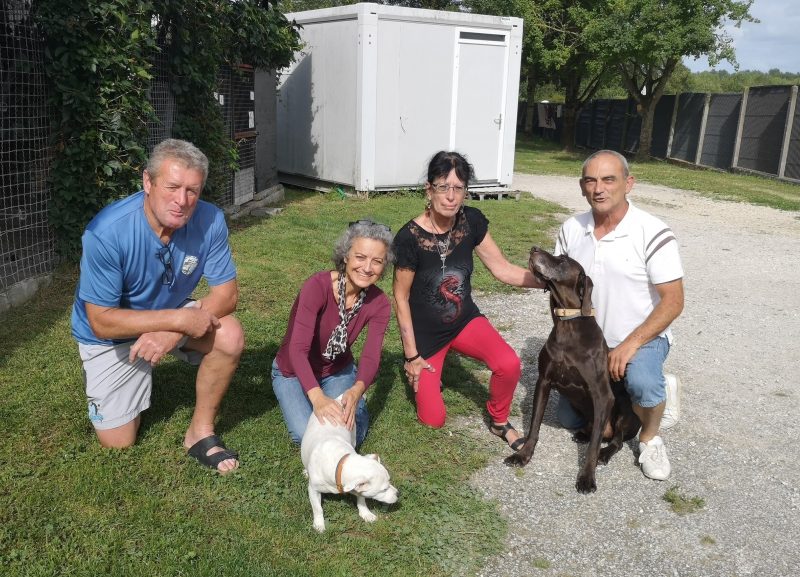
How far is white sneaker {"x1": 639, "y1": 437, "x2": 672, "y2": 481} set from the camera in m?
3.52

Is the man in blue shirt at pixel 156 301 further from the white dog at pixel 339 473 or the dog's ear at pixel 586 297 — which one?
the dog's ear at pixel 586 297

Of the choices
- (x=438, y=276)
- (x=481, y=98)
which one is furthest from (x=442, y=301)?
(x=481, y=98)

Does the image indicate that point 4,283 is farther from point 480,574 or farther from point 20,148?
point 480,574

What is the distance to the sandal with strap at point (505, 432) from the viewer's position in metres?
3.80

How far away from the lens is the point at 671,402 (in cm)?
383

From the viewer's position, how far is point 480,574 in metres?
2.77

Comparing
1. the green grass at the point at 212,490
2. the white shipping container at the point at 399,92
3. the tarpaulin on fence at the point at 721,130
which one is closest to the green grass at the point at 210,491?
the green grass at the point at 212,490

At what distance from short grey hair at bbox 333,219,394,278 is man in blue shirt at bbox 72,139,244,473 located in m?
0.60

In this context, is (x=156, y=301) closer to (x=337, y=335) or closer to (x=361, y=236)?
(x=337, y=335)

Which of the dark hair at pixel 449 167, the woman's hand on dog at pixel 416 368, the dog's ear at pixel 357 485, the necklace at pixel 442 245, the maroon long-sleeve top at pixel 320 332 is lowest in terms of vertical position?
the dog's ear at pixel 357 485

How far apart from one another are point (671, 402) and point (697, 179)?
15797mm

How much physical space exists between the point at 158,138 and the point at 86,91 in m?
1.64

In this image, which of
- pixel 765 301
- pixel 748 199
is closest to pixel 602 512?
pixel 765 301

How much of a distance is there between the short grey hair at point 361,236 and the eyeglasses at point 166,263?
2.62 ft
